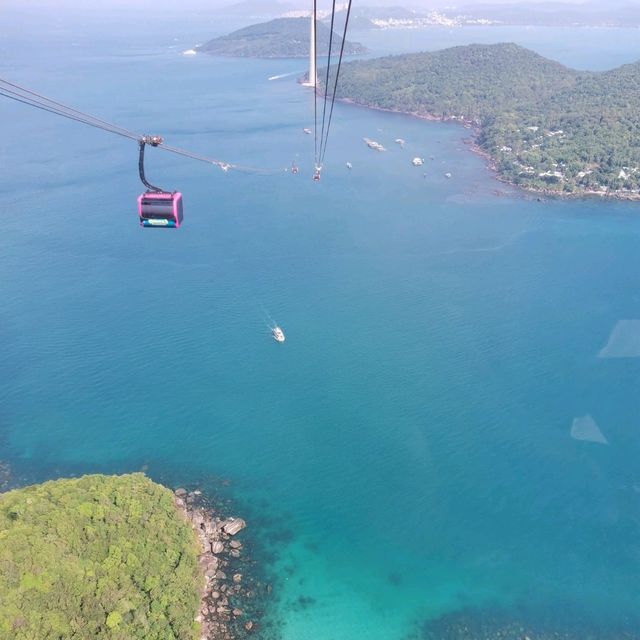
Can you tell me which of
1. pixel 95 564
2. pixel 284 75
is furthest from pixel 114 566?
pixel 284 75

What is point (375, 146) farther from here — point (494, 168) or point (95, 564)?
point (95, 564)

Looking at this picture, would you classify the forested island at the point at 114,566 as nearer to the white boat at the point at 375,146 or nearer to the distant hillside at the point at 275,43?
the white boat at the point at 375,146

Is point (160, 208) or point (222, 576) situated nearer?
point (160, 208)

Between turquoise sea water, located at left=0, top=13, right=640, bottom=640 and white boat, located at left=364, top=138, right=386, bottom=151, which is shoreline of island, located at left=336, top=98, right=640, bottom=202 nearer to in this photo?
turquoise sea water, located at left=0, top=13, right=640, bottom=640

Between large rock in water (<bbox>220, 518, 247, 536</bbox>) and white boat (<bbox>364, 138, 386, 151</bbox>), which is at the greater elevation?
white boat (<bbox>364, 138, 386, 151</bbox>)

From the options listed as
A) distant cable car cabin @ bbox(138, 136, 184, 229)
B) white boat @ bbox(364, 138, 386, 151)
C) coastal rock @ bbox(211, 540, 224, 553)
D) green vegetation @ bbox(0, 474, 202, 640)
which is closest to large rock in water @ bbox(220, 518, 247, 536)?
coastal rock @ bbox(211, 540, 224, 553)

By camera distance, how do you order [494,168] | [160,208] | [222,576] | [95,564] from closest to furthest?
[160,208], [95,564], [222,576], [494,168]

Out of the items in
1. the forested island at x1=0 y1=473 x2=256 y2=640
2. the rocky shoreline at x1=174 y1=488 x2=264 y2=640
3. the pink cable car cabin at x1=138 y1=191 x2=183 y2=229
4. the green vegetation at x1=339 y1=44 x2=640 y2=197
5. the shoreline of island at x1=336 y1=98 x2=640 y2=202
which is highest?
the pink cable car cabin at x1=138 y1=191 x2=183 y2=229

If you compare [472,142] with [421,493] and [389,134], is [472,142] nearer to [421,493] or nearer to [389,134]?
[389,134]
